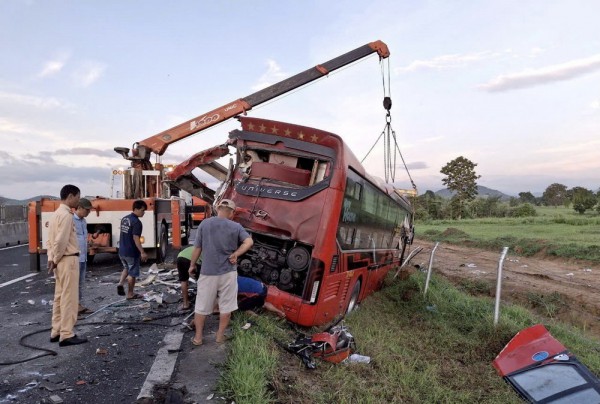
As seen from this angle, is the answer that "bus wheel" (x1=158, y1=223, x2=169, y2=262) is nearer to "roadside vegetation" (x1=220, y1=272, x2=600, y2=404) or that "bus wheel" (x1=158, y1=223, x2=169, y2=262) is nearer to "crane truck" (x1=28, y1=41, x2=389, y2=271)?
"crane truck" (x1=28, y1=41, x2=389, y2=271)

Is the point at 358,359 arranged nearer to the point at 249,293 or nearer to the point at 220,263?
the point at 249,293

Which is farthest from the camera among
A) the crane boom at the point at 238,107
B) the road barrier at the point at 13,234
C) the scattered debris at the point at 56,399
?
the road barrier at the point at 13,234

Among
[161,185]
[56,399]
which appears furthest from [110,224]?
[56,399]

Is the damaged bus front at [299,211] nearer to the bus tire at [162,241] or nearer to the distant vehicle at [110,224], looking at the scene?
the distant vehicle at [110,224]

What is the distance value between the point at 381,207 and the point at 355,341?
3.63 metres

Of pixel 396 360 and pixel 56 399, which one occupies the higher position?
pixel 56 399

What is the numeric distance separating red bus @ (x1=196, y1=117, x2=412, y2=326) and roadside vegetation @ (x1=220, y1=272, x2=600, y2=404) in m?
0.58

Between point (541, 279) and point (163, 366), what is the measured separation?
13577 millimetres

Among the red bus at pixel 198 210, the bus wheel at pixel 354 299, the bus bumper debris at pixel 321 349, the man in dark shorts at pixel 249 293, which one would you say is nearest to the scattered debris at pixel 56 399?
the bus bumper debris at pixel 321 349

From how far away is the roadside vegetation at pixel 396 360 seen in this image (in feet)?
13.9

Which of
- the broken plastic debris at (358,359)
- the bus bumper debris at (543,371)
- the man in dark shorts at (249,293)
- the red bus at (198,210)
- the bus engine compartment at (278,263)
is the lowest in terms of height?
the bus bumper debris at (543,371)

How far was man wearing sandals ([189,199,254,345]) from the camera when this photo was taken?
5.32 metres

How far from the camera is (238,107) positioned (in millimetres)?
14422

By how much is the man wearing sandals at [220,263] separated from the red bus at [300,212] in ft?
3.66
